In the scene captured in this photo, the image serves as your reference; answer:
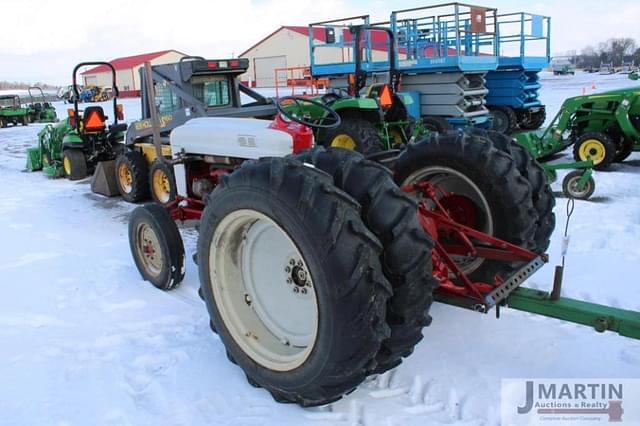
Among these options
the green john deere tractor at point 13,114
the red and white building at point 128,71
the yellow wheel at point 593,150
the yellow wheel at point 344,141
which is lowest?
the yellow wheel at point 593,150

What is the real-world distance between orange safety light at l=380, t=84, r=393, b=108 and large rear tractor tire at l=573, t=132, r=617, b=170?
3.12 m

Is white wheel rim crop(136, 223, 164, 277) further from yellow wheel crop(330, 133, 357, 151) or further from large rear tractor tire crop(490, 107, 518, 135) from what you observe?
large rear tractor tire crop(490, 107, 518, 135)

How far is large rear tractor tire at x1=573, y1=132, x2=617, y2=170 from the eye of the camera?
8.69 metres

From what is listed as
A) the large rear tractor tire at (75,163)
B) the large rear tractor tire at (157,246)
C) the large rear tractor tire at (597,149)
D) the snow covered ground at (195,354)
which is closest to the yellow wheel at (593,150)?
the large rear tractor tire at (597,149)

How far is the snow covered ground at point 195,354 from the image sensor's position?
2.90m

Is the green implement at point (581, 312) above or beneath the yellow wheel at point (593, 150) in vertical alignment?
beneath

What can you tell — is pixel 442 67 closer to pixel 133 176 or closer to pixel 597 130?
pixel 597 130

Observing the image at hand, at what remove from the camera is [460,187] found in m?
3.72

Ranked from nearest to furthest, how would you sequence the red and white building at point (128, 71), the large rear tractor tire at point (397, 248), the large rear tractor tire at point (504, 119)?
the large rear tractor tire at point (397, 248) < the large rear tractor tire at point (504, 119) < the red and white building at point (128, 71)

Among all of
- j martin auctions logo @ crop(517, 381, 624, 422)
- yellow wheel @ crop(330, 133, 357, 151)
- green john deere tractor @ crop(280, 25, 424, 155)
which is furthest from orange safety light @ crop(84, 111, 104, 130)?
j martin auctions logo @ crop(517, 381, 624, 422)

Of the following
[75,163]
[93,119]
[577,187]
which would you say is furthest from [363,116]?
[75,163]

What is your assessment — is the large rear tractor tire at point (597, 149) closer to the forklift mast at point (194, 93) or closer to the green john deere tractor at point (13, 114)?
the forklift mast at point (194, 93)

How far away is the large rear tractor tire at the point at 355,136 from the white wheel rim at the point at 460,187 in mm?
4258

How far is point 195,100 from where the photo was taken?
794 centimetres
